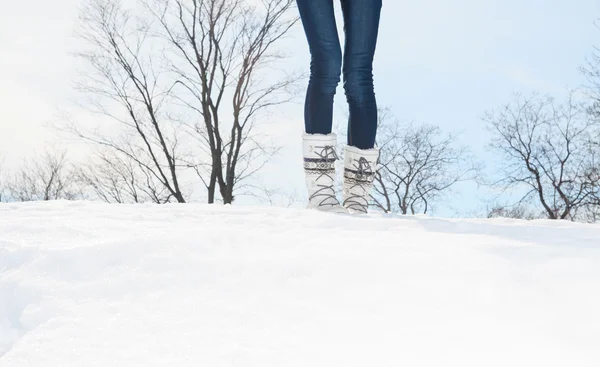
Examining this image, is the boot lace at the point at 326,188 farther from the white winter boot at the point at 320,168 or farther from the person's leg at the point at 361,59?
the person's leg at the point at 361,59

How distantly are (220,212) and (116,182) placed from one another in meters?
8.68

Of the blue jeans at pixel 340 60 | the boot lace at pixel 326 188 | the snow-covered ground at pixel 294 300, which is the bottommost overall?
the snow-covered ground at pixel 294 300

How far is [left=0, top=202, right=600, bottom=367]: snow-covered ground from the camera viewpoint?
740mm

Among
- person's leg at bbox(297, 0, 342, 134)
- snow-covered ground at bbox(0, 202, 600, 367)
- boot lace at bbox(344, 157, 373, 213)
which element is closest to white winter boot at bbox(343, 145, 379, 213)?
boot lace at bbox(344, 157, 373, 213)

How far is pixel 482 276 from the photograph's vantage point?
946 mm

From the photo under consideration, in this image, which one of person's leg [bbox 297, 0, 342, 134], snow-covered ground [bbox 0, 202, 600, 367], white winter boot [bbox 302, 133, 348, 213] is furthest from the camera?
white winter boot [bbox 302, 133, 348, 213]

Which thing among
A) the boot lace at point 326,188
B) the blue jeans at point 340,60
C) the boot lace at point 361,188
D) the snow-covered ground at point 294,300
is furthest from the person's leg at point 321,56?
the snow-covered ground at point 294,300

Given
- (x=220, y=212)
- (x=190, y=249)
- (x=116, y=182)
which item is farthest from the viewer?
(x=116, y=182)

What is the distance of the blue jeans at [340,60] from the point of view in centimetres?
217

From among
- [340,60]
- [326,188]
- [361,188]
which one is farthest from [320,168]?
[340,60]

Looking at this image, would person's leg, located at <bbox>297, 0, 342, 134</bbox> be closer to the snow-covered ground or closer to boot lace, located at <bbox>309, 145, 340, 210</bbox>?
boot lace, located at <bbox>309, 145, 340, 210</bbox>

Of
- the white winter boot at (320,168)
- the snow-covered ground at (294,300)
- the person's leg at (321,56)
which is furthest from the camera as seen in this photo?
the white winter boot at (320,168)

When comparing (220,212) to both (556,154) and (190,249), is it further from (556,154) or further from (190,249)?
(556,154)

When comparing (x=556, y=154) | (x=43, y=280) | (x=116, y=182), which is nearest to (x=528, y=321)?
(x=43, y=280)
